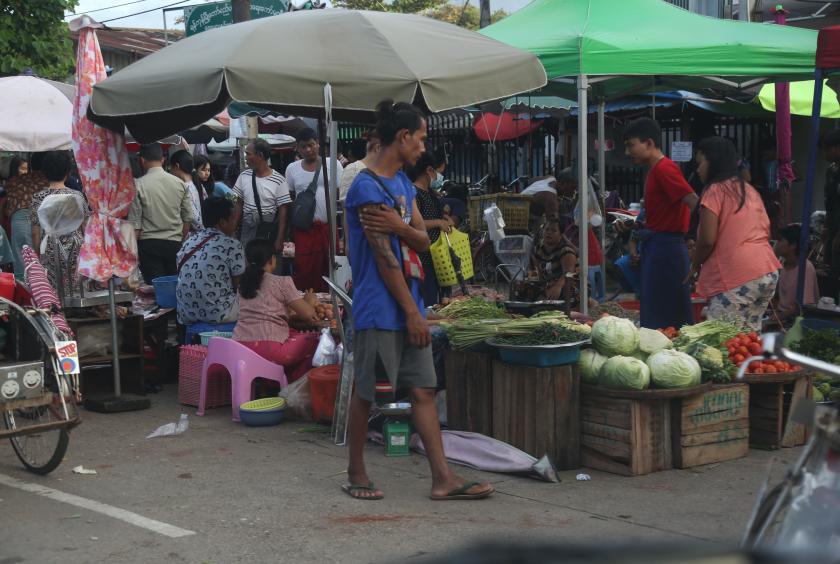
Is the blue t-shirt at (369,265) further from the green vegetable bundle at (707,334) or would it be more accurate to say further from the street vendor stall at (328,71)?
the green vegetable bundle at (707,334)

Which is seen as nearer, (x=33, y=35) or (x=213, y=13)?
(x=213, y=13)

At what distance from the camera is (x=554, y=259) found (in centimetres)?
1002

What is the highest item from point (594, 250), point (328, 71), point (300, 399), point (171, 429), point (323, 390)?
point (328, 71)

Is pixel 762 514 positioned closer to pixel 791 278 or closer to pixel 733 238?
pixel 733 238

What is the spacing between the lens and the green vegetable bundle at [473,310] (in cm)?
739

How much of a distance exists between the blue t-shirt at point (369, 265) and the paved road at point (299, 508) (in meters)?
1.03

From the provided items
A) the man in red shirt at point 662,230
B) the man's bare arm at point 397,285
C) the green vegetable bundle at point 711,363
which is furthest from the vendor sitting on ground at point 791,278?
the man's bare arm at point 397,285

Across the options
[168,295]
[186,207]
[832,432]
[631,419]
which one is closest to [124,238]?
[168,295]

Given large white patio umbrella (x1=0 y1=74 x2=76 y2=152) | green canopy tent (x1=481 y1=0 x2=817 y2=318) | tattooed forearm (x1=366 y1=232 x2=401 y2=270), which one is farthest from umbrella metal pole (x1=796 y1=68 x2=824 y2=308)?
large white patio umbrella (x1=0 y1=74 x2=76 y2=152)

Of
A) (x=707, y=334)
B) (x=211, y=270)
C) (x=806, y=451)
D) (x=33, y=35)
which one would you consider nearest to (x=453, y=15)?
(x=33, y=35)

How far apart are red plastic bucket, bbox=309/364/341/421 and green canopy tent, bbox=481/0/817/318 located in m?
2.32

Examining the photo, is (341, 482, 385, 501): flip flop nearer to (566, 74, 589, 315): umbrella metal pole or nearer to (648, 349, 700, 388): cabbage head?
(648, 349, 700, 388): cabbage head

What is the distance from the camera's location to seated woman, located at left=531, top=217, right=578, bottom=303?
9844 millimetres

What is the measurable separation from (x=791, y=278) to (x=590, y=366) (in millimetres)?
4055
